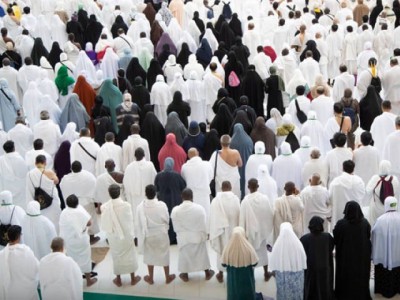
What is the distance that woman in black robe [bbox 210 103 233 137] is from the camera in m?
13.4

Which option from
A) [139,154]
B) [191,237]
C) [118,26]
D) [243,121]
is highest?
[118,26]

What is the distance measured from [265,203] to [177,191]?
1604 mm

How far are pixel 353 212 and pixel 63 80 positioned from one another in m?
7.83

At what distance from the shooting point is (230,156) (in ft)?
38.6

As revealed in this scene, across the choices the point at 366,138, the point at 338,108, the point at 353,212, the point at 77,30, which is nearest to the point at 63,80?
the point at 77,30

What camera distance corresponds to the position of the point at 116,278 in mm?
11008

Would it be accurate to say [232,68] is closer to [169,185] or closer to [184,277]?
[169,185]

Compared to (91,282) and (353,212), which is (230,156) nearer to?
(353,212)

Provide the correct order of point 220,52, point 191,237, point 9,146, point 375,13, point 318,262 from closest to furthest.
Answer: point 318,262
point 191,237
point 9,146
point 220,52
point 375,13

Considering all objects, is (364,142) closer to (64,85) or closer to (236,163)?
(236,163)

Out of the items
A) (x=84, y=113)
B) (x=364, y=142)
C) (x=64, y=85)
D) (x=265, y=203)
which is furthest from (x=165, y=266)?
(x=64, y=85)

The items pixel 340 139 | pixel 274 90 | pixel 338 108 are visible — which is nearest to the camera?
pixel 340 139

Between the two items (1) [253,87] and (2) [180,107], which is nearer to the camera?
(2) [180,107]

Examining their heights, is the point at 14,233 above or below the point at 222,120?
below
